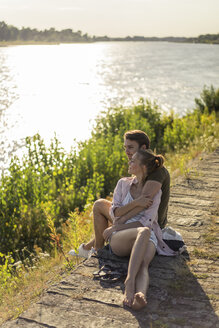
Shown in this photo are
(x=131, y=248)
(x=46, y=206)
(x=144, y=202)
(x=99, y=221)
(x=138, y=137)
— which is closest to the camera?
(x=131, y=248)

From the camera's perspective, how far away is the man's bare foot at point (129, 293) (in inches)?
130

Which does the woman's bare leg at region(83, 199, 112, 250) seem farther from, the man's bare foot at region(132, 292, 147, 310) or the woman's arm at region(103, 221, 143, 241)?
the man's bare foot at region(132, 292, 147, 310)

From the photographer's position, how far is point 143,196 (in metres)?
4.03

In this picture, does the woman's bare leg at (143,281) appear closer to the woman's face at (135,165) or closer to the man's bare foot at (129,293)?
the man's bare foot at (129,293)

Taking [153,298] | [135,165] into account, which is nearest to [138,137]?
[135,165]

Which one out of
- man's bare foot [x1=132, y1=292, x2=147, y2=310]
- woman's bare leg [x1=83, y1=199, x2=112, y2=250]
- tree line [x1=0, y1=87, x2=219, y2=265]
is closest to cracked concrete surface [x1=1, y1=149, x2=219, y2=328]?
man's bare foot [x1=132, y1=292, x2=147, y2=310]

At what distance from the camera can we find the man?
4.04 metres

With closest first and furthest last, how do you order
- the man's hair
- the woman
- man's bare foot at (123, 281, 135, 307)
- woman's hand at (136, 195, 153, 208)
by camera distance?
1. man's bare foot at (123, 281, 135, 307)
2. the woman
3. woman's hand at (136, 195, 153, 208)
4. the man's hair

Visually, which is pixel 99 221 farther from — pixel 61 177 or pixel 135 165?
pixel 61 177

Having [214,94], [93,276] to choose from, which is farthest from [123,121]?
[93,276]

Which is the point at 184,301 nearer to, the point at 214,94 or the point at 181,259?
the point at 181,259

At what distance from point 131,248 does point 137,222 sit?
0.28 meters

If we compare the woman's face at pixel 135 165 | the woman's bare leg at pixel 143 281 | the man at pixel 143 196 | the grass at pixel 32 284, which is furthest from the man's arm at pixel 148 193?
the grass at pixel 32 284

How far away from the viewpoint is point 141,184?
418 cm
